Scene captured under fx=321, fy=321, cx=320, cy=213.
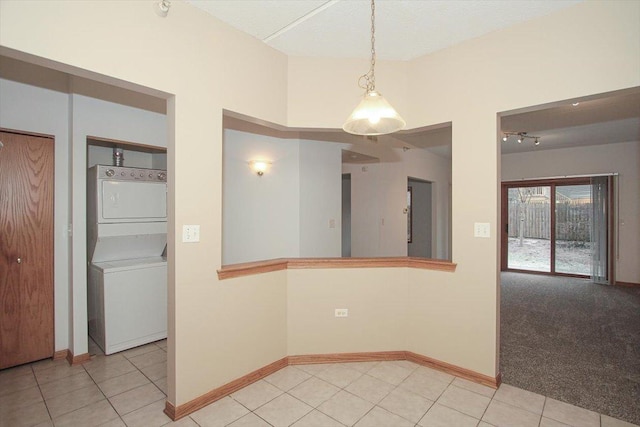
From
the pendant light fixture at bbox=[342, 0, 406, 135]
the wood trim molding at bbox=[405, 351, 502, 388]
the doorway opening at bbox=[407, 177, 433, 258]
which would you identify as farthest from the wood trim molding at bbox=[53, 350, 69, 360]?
the doorway opening at bbox=[407, 177, 433, 258]

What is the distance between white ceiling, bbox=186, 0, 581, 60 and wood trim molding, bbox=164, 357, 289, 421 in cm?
280

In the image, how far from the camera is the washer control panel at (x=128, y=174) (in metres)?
3.26

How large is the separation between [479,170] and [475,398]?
1.76 meters

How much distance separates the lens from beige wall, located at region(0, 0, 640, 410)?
196cm

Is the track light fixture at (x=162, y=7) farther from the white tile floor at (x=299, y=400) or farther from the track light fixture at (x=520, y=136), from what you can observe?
the track light fixture at (x=520, y=136)

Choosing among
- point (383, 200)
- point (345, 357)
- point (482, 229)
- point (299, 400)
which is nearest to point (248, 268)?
point (299, 400)

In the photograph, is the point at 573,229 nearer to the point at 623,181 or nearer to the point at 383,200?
the point at 623,181

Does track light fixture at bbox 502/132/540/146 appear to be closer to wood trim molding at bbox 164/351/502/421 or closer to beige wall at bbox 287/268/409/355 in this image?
beige wall at bbox 287/268/409/355

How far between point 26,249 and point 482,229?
402cm

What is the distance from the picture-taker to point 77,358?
117 inches

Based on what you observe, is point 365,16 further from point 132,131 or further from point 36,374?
point 36,374

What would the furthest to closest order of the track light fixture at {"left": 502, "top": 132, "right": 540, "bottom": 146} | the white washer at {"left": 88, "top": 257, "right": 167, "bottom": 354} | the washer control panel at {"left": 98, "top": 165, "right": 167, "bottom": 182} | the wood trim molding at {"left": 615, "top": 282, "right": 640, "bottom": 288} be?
the wood trim molding at {"left": 615, "top": 282, "right": 640, "bottom": 288} < the track light fixture at {"left": 502, "top": 132, "right": 540, "bottom": 146} < the washer control panel at {"left": 98, "top": 165, "right": 167, "bottom": 182} < the white washer at {"left": 88, "top": 257, "right": 167, "bottom": 354}

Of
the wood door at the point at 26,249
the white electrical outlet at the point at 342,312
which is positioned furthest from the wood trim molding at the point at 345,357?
the wood door at the point at 26,249

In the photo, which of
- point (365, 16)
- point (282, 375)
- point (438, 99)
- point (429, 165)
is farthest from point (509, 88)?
point (429, 165)
